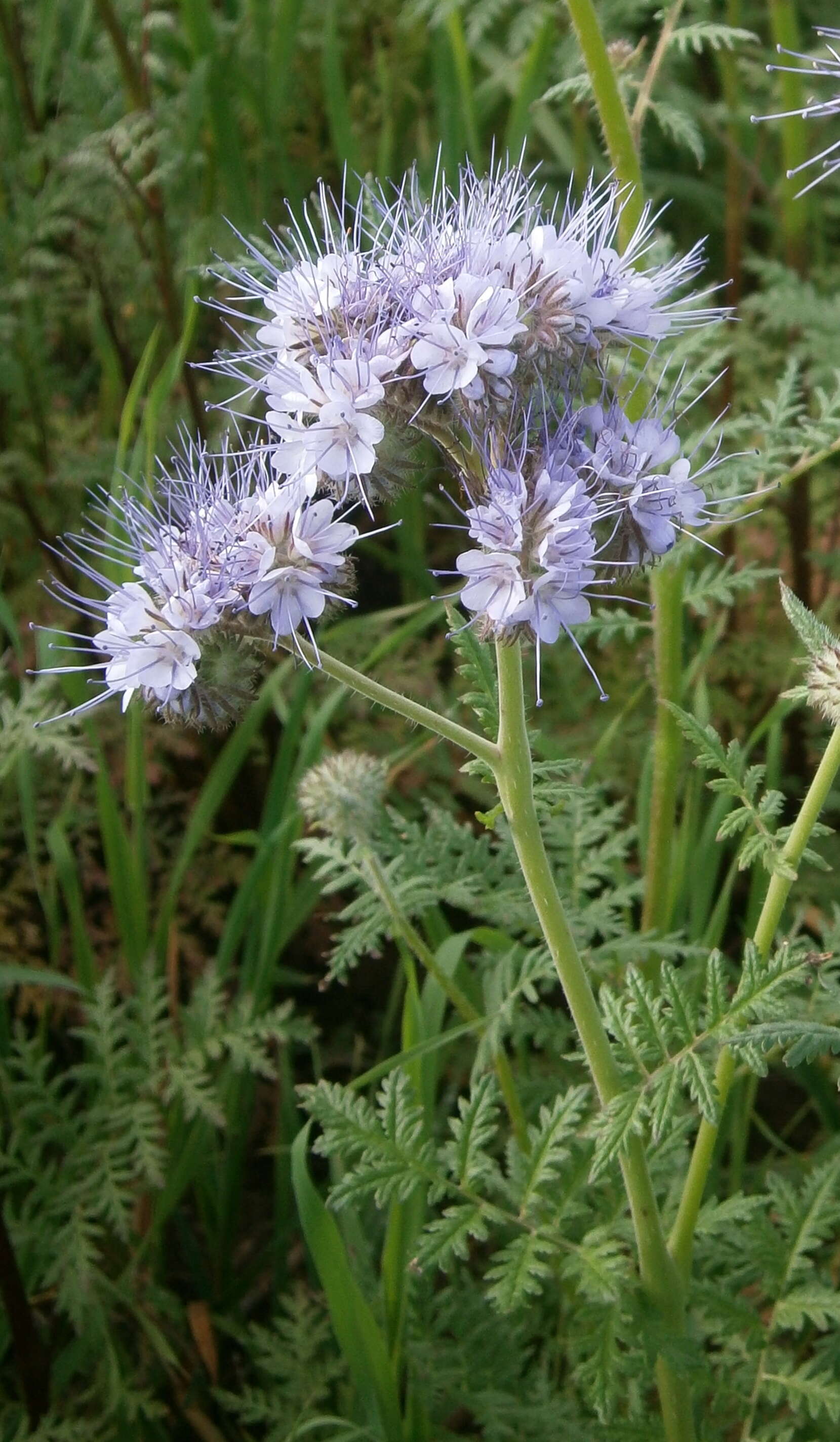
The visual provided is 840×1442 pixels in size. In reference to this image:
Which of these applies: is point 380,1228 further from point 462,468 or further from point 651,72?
point 651,72

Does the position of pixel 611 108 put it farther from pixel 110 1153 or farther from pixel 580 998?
pixel 110 1153

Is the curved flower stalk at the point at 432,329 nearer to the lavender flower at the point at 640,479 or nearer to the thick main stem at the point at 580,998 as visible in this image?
the lavender flower at the point at 640,479

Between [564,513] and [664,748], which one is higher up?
[564,513]

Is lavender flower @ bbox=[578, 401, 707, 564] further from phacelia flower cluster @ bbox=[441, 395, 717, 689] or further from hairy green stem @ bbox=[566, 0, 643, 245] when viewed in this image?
hairy green stem @ bbox=[566, 0, 643, 245]

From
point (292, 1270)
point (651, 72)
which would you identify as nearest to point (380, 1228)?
point (292, 1270)

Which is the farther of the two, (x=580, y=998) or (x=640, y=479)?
(x=580, y=998)

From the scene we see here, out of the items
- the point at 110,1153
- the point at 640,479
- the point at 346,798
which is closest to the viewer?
the point at 640,479

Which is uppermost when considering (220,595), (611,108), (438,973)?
(611,108)

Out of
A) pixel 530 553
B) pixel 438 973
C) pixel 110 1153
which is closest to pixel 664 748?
pixel 438 973
